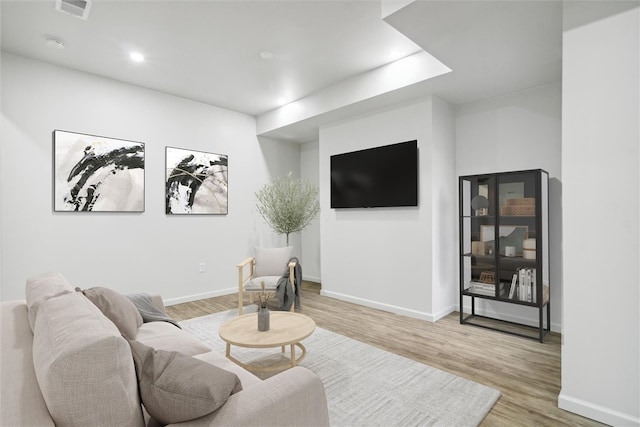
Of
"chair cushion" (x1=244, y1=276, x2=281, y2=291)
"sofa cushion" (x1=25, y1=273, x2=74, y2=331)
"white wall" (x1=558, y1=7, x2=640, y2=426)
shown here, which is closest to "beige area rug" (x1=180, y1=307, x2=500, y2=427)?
"white wall" (x1=558, y1=7, x2=640, y2=426)

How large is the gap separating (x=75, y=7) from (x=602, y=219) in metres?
3.93

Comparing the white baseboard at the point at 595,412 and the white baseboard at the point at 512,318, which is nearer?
the white baseboard at the point at 595,412

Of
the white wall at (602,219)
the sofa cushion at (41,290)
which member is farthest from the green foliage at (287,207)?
the white wall at (602,219)

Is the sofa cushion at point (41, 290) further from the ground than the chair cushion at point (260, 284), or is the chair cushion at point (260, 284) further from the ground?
the sofa cushion at point (41, 290)

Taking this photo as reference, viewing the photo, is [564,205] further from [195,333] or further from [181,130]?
[181,130]

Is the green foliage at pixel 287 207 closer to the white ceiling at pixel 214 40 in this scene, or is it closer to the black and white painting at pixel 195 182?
the black and white painting at pixel 195 182

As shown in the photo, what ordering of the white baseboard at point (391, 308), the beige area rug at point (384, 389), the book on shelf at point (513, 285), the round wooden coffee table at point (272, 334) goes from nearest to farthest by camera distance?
the beige area rug at point (384, 389) → the round wooden coffee table at point (272, 334) → the book on shelf at point (513, 285) → the white baseboard at point (391, 308)

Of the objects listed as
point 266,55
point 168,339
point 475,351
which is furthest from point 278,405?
point 266,55

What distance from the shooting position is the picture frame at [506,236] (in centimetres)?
320

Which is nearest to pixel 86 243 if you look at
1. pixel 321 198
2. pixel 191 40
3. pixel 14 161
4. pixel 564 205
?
pixel 14 161

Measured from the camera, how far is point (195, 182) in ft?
15.0

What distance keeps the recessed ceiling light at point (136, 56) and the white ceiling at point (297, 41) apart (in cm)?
6

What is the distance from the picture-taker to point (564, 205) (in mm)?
2004

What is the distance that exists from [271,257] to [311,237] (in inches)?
70.0
